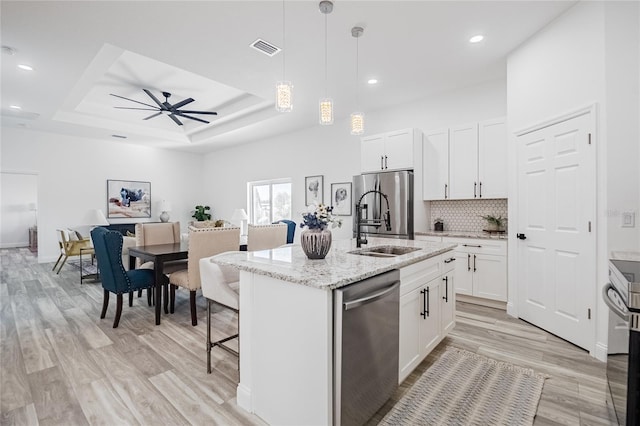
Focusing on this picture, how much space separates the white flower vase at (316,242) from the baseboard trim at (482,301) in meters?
2.75

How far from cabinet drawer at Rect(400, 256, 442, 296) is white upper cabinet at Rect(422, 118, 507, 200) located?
1993 millimetres

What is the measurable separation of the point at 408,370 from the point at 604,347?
66.3 inches

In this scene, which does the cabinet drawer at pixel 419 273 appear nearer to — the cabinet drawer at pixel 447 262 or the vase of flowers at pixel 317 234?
the cabinet drawer at pixel 447 262

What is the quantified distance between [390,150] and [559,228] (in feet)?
7.75

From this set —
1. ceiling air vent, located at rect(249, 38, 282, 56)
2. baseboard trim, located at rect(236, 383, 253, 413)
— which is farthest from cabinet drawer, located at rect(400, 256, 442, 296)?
ceiling air vent, located at rect(249, 38, 282, 56)

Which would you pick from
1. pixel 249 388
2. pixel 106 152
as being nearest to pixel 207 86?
pixel 106 152

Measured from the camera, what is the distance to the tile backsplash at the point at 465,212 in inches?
160

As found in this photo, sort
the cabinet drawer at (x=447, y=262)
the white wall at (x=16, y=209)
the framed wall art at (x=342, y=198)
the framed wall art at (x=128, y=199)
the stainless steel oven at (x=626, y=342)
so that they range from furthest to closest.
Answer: the white wall at (x=16, y=209)
the framed wall art at (x=128, y=199)
the framed wall art at (x=342, y=198)
the cabinet drawer at (x=447, y=262)
the stainless steel oven at (x=626, y=342)

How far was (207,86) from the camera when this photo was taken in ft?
16.6

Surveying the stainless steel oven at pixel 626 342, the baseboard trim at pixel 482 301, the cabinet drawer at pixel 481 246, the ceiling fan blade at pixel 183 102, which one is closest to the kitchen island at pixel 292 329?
the stainless steel oven at pixel 626 342

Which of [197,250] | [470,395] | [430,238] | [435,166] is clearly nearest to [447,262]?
[470,395]

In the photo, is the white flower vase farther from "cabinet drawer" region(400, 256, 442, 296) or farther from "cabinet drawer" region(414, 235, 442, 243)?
"cabinet drawer" region(414, 235, 442, 243)

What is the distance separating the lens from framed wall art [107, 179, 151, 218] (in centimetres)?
744

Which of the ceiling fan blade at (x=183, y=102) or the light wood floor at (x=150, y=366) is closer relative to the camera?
the light wood floor at (x=150, y=366)
